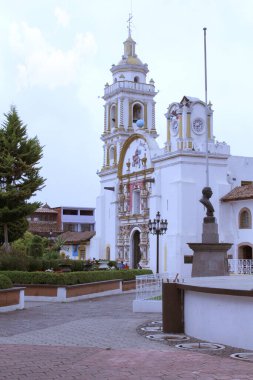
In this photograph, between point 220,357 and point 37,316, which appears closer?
point 220,357

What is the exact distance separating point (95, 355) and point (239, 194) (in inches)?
1184

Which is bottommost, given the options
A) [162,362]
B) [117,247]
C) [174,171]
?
[162,362]

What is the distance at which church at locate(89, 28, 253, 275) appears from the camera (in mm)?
38312

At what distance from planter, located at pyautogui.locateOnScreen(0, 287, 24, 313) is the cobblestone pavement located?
1.33m

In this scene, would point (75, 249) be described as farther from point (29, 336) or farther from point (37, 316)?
point (29, 336)

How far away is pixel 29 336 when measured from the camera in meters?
11.5

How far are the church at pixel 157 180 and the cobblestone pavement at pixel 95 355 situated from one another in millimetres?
20680

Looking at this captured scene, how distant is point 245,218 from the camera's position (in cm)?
3831

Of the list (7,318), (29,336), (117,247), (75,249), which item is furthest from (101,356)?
(75,249)

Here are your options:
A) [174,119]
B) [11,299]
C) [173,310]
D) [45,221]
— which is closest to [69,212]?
[45,221]

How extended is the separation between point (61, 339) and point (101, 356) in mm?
2221

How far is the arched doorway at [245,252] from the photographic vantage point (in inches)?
1494

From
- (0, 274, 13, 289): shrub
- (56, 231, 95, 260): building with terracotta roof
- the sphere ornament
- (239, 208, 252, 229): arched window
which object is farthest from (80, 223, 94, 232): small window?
(0, 274, 13, 289): shrub

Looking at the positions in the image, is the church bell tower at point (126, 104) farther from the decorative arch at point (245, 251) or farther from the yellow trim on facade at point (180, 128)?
the decorative arch at point (245, 251)
